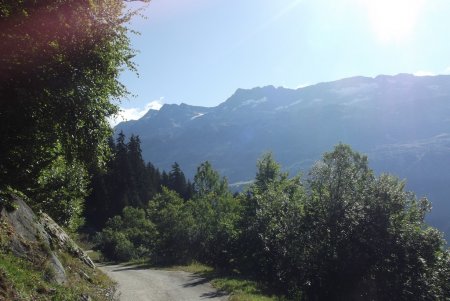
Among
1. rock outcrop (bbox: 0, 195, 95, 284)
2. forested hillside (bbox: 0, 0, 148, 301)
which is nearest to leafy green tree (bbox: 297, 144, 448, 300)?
forested hillside (bbox: 0, 0, 148, 301)

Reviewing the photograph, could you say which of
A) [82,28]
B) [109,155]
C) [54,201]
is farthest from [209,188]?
[82,28]

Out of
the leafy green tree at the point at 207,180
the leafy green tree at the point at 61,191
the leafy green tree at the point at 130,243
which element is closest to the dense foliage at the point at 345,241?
the leafy green tree at the point at 61,191

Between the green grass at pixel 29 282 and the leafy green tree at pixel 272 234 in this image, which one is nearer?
the green grass at pixel 29 282

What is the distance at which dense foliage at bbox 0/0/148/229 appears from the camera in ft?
39.1

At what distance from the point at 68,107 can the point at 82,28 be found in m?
2.48

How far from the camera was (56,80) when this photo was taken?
13.0 metres

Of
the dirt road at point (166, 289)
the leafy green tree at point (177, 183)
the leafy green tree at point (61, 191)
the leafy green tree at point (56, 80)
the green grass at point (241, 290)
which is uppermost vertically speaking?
the leafy green tree at point (56, 80)

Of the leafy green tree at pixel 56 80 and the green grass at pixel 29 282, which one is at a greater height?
the leafy green tree at pixel 56 80

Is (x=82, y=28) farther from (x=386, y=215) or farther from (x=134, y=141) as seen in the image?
(x=134, y=141)

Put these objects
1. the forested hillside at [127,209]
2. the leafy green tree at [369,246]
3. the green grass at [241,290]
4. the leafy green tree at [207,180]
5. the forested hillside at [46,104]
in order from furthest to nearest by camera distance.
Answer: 1. the leafy green tree at [207,180]
2. the leafy green tree at [369,246]
3. the green grass at [241,290]
4. the forested hillside at [127,209]
5. the forested hillside at [46,104]

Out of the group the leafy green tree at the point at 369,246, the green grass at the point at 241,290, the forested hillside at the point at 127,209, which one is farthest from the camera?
the leafy green tree at the point at 369,246

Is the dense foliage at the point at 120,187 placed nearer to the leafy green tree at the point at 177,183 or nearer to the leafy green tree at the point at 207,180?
the leafy green tree at the point at 177,183

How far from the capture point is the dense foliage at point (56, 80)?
11.9 m

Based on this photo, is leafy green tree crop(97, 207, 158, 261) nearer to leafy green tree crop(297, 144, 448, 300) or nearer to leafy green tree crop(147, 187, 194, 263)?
leafy green tree crop(147, 187, 194, 263)
